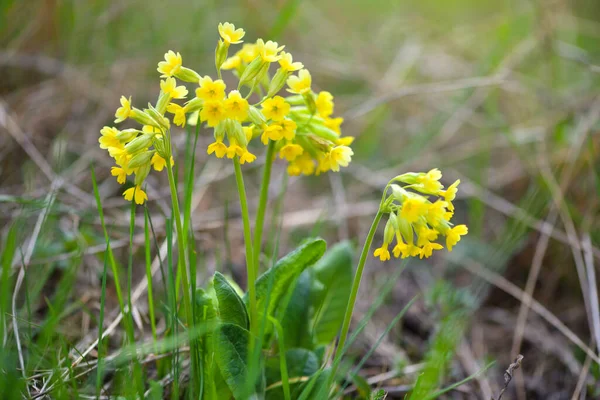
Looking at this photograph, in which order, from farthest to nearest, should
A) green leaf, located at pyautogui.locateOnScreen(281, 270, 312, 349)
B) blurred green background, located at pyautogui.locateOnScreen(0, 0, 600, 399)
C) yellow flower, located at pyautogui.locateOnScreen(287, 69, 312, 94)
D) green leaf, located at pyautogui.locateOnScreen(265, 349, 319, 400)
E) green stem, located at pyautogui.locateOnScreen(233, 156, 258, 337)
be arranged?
blurred green background, located at pyautogui.locateOnScreen(0, 0, 600, 399)
green leaf, located at pyautogui.locateOnScreen(281, 270, 312, 349)
green leaf, located at pyautogui.locateOnScreen(265, 349, 319, 400)
yellow flower, located at pyautogui.locateOnScreen(287, 69, 312, 94)
green stem, located at pyautogui.locateOnScreen(233, 156, 258, 337)

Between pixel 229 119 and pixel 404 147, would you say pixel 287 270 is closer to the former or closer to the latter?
pixel 229 119

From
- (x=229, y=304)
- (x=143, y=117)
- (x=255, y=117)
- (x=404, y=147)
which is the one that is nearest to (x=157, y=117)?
(x=143, y=117)

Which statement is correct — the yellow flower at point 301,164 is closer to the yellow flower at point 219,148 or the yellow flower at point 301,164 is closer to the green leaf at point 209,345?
the yellow flower at point 219,148

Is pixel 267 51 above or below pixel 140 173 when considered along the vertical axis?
above

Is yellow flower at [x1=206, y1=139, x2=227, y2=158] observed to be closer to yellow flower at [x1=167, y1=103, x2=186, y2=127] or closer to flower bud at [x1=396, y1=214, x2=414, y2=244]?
yellow flower at [x1=167, y1=103, x2=186, y2=127]

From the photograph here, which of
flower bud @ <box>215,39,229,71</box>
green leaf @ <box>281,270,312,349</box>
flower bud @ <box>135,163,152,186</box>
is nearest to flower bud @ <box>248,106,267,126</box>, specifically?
flower bud @ <box>215,39,229,71</box>
